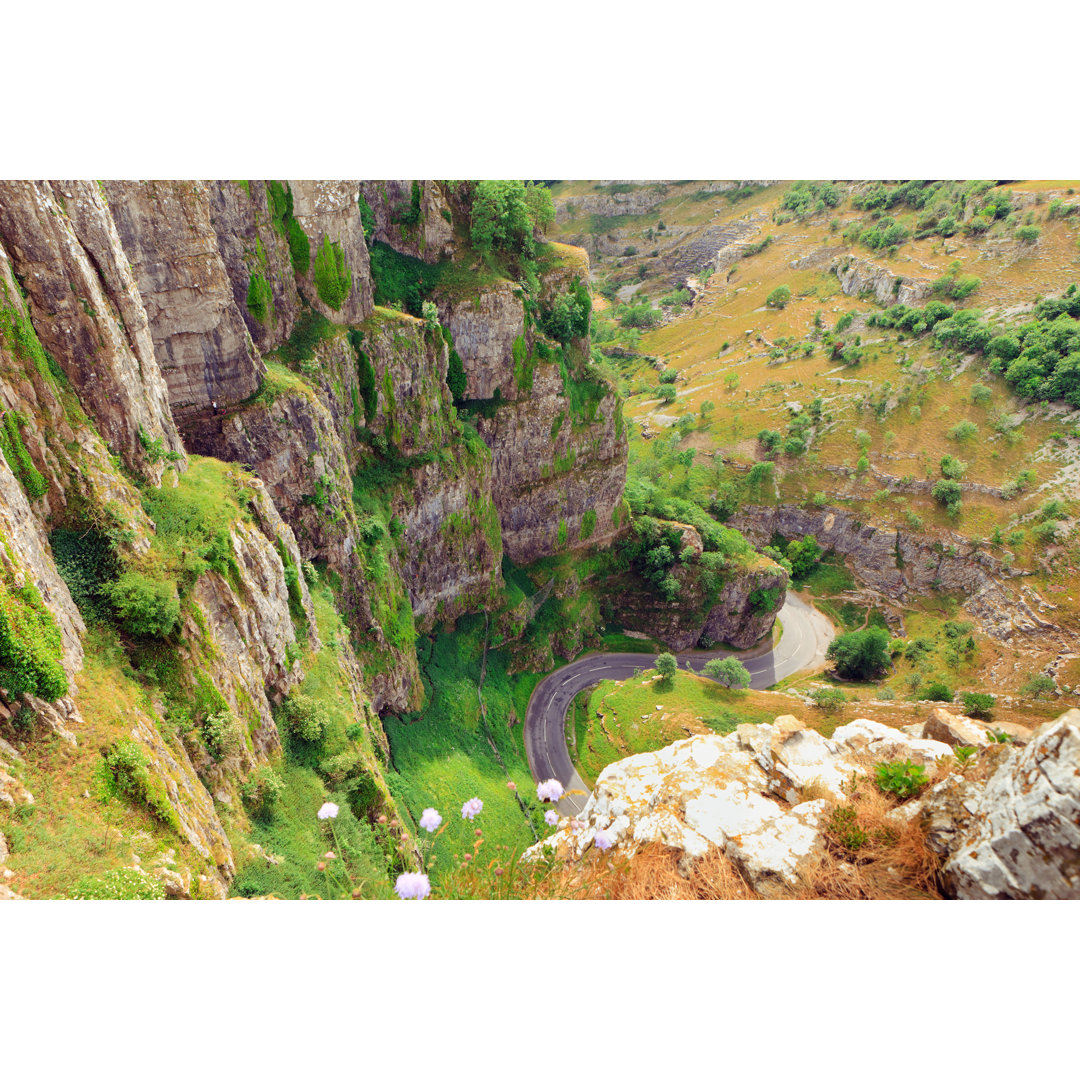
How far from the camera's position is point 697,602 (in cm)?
5241

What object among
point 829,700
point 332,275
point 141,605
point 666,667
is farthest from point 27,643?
point 829,700

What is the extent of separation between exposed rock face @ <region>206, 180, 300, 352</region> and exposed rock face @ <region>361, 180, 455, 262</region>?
8877 millimetres

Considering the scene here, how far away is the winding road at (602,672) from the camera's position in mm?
39094

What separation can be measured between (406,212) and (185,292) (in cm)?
1766

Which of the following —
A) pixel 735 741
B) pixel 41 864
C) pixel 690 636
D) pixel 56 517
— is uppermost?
pixel 56 517

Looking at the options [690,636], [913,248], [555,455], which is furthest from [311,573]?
[913,248]

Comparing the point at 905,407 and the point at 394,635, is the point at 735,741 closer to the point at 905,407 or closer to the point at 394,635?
the point at 394,635

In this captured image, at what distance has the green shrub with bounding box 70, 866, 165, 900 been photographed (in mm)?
7801

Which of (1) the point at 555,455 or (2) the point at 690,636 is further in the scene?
(2) the point at 690,636

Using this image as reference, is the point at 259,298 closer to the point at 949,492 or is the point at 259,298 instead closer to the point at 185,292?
the point at 185,292

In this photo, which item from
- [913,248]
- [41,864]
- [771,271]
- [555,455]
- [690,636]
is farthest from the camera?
[771,271]

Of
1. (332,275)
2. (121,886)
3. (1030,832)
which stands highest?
(332,275)

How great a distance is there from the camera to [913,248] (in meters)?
78.8

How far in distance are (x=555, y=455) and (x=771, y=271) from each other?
78741mm
